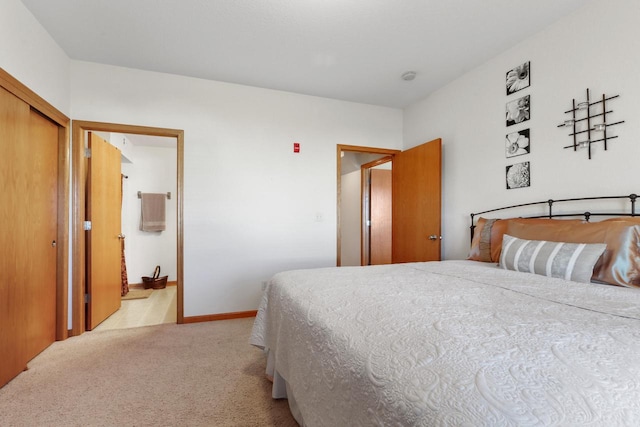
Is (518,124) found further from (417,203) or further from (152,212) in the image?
(152,212)

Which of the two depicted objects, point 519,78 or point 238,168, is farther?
point 238,168

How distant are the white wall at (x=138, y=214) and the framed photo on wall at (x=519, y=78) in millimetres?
4745

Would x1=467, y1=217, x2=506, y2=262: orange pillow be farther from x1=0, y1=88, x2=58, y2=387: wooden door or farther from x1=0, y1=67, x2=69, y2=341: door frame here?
x1=0, y1=67, x2=69, y2=341: door frame

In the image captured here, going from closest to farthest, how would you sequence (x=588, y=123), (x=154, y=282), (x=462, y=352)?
(x=462, y=352) → (x=588, y=123) → (x=154, y=282)

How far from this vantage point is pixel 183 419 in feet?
4.92

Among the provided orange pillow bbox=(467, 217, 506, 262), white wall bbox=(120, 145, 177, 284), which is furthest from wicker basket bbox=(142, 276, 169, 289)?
orange pillow bbox=(467, 217, 506, 262)

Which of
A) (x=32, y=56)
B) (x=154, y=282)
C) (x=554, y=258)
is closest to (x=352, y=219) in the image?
(x=154, y=282)

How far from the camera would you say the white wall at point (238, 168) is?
2857 millimetres

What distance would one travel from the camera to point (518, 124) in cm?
242

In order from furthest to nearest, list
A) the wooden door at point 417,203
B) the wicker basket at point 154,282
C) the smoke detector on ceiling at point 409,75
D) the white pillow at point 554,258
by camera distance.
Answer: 1. the wicker basket at point 154,282
2. the wooden door at point 417,203
3. the smoke detector on ceiling at point 409,75
4. the white pillow at point 554,258

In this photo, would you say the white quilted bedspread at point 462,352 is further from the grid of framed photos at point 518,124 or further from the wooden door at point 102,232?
the wooden door at point 102,232

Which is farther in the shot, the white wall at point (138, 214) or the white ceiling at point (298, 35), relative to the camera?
the white wall at point (138, 214)

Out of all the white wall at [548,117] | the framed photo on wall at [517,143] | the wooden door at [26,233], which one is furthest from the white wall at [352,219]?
the wooden door at [26,233]

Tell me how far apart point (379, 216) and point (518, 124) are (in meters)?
2.84
